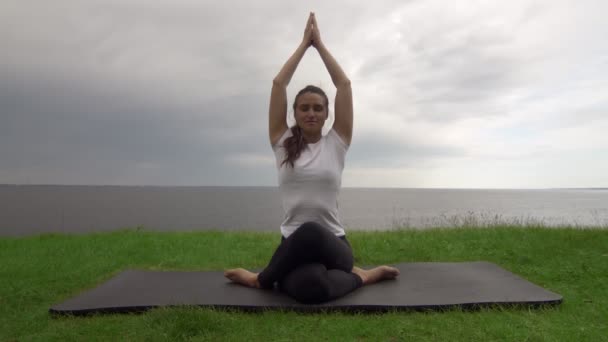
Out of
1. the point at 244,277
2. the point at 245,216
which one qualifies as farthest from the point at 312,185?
the point at 245,216

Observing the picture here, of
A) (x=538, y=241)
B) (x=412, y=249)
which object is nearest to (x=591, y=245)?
(x=538, y=241)

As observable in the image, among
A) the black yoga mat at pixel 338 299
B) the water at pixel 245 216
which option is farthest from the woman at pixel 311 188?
the water at pixel 245 216

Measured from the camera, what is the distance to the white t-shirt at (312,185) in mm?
3066

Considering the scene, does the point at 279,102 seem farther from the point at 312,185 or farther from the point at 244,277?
the point at 244,277

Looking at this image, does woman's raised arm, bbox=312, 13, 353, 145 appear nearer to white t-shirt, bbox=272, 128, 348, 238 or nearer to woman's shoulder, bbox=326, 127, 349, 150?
woman's shoulder, bbox=326, 127, 349, 150

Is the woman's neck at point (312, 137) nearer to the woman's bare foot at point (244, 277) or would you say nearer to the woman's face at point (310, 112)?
the woman's face at point (310, 112)

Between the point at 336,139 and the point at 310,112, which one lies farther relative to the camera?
the point at 336,139

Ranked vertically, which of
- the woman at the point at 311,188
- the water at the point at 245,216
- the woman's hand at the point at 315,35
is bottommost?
the water at the point at 245,216

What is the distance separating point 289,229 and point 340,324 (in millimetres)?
807

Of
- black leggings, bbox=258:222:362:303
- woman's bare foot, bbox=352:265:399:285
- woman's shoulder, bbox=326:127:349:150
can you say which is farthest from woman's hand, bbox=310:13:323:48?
woman's bare foot, bbox=352:265:399:285

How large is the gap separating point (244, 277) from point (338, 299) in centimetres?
88

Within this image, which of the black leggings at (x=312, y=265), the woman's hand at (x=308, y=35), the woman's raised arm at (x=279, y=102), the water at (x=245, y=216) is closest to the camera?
the black leggings at (x=312, y=265)

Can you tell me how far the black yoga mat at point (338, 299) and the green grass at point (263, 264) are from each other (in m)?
0.10

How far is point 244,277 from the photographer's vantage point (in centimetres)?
352
